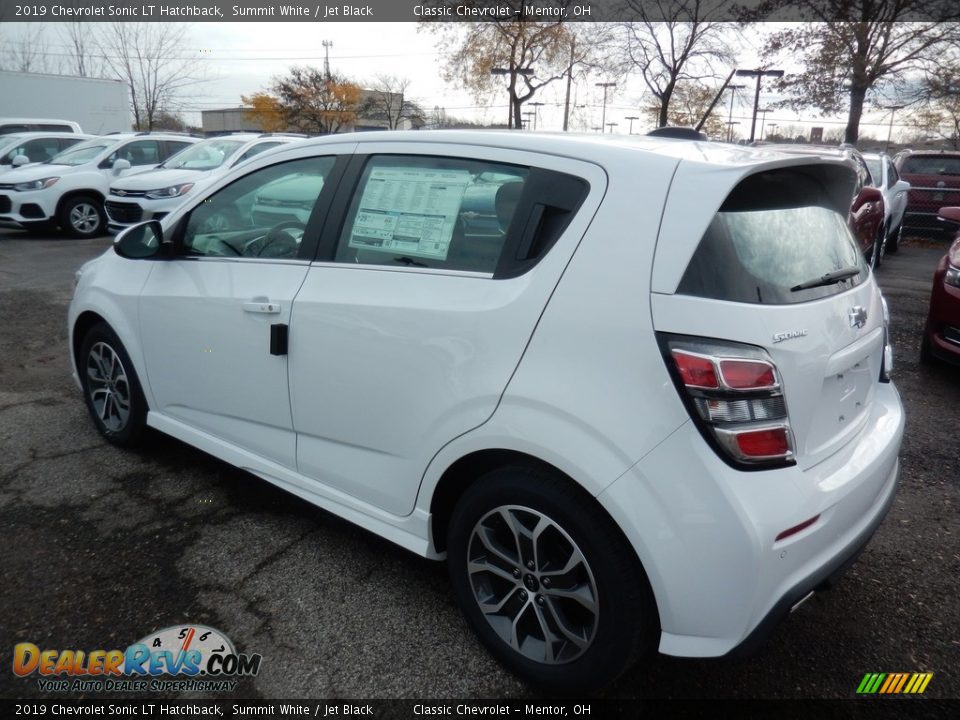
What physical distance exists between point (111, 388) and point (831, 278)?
11.6ft

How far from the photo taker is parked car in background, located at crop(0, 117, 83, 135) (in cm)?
1639

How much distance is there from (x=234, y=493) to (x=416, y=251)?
69.3 inches

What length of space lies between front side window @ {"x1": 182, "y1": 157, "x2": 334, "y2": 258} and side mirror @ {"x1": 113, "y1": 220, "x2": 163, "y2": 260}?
140 millimetres

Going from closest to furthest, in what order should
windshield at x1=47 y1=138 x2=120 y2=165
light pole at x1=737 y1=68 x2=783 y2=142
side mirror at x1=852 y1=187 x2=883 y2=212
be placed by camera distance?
side mirror at x1=852 y1=187 x2=883 y2=212, windshield at x1=47 y1=138 x2=120 y2=165, light pole at x1=737 y1=68 x2=783 y2=142

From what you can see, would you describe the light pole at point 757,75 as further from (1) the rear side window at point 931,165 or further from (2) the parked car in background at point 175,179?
(2) the parked car in background at point 175,179

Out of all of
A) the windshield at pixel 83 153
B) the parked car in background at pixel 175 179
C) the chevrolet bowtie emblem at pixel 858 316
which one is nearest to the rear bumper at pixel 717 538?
the chevrolet bowtie emblem at pixel 858 316

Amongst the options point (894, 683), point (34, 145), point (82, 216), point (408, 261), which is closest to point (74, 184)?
point (82, 216)

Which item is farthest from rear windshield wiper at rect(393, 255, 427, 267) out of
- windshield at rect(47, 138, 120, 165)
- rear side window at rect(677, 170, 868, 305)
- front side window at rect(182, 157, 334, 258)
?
windshield at rect(47, 138, 120, 165)

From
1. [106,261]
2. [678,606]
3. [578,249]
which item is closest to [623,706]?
[678,606]

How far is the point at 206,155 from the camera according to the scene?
11680mm

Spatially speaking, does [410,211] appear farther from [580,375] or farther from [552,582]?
[552,582]

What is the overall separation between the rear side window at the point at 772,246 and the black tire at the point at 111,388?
296cm

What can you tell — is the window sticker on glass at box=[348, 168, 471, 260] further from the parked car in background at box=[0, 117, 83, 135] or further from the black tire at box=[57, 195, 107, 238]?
the parked car in background at box=[0, 117, 83, 135]

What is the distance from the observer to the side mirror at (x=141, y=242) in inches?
131
